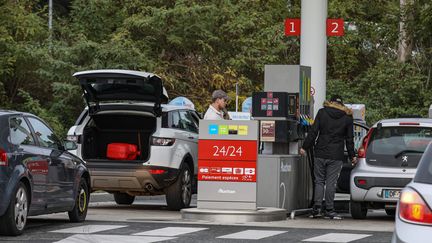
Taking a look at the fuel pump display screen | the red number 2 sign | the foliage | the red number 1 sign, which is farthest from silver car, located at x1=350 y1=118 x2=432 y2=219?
the foliage

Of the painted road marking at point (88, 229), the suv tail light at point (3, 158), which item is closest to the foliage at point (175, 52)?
the painted road marking at point (88, 229)

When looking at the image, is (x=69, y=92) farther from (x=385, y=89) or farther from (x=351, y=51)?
(x=351, y=51)

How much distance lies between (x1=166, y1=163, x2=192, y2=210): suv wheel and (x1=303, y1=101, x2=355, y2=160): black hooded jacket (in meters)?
2.03

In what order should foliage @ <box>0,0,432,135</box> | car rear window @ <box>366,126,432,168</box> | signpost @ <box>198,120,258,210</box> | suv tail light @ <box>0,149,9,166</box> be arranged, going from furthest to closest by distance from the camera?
foliage @ <box>0,0,432,135</box>
car rear window @ <box>366,126,432,168</box>
signpost @ <box>198,120,258,210</box>
suv tail light @ <box>0,149,9,166</box>

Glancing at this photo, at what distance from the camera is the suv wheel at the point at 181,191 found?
60.3ft

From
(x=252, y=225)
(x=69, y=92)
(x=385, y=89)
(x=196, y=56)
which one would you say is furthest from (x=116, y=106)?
(x=385, y=89)

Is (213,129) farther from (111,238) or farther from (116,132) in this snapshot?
(111,238)

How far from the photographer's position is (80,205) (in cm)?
1608

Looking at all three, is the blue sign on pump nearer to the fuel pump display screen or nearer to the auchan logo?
the auchan logo

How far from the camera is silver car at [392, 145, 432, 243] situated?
25.3 feet

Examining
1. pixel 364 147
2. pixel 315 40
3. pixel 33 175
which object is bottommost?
pixel 33 175

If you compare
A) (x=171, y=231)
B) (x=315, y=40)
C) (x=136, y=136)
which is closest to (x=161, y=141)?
(x=136, y=136)

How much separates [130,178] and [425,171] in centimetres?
1026

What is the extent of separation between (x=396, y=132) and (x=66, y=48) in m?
19.1
